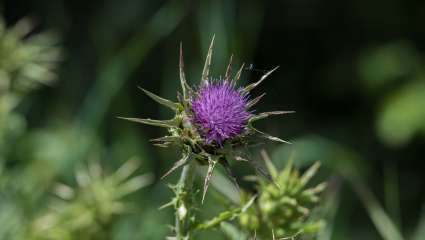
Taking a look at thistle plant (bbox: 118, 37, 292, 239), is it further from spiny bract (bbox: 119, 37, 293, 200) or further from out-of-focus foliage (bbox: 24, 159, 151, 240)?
out-of-focus foliage (bbox: 24, 159, 151, 240)

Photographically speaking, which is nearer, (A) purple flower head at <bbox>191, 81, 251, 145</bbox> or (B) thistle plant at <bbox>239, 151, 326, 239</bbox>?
(A) purple flower head at <bbox>191, 81, 251, 145</bbox>

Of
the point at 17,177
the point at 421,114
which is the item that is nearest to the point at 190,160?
the point at 17,177

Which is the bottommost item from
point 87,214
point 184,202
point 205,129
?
point 87,214

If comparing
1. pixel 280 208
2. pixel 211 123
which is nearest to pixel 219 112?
pixel 211 123

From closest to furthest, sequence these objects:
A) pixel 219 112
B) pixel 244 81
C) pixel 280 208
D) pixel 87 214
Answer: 1. pixel 219 112
2. pixel 280 208
3. pixel 87 214
4. pixel 244 81

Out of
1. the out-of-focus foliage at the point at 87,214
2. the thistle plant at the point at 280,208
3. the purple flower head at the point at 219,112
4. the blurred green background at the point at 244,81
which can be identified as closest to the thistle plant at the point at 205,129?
the purple flower head at the point at 219,112

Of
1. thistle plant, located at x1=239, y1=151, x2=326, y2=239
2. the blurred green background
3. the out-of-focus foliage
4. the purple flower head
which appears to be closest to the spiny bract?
the purple flower head

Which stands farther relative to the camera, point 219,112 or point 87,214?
point 87,214

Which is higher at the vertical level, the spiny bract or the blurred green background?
the spiny bract

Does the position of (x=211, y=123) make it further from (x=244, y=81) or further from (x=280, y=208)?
(x=244, y=81)
